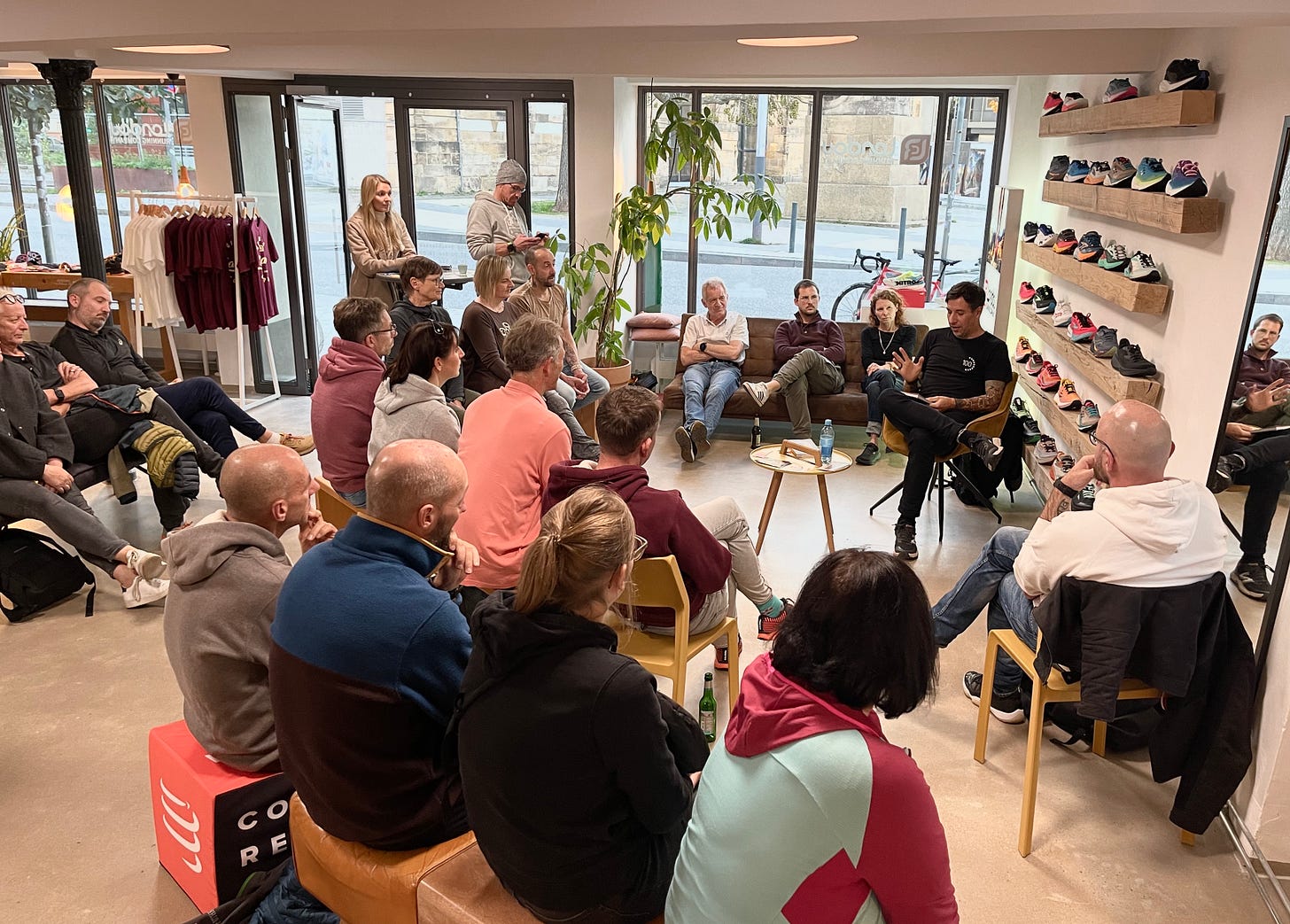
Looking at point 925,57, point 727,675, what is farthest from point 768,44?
point 727,675

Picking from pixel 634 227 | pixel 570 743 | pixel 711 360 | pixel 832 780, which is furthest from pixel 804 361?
pixel 832 780

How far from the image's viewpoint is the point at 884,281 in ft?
27.4

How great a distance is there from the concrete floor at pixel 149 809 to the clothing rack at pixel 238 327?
3122 millimetres

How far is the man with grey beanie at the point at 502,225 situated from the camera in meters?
6.75

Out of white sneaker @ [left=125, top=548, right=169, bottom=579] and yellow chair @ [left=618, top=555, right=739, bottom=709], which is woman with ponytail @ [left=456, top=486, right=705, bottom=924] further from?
white sneaker @ [left=125, top=548, right=169, bottom=579]

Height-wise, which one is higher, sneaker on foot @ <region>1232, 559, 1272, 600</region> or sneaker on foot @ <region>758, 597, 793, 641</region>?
sneaker on foot @ <region>1232, 559, 1272, 600</region>

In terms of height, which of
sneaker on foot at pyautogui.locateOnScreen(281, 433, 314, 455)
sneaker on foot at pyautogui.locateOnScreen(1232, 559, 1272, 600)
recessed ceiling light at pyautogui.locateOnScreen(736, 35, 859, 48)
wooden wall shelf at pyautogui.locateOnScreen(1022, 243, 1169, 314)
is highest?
recessed ceiling light at pyautogui.locateOnScreen(736, 35, 859, 48)

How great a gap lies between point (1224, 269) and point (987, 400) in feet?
5.95

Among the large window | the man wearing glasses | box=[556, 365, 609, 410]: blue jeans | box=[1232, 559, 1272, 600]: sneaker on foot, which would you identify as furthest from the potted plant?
box=[1232, 559, 1272, 600]: sneaker on foot

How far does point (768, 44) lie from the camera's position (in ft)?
18.7

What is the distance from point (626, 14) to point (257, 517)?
2.15m

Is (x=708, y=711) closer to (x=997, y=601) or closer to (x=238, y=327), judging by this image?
(x=997, y=601)

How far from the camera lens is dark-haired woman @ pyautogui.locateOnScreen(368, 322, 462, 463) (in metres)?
3.86

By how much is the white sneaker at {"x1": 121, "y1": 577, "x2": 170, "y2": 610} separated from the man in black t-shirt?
3548 millimetres
